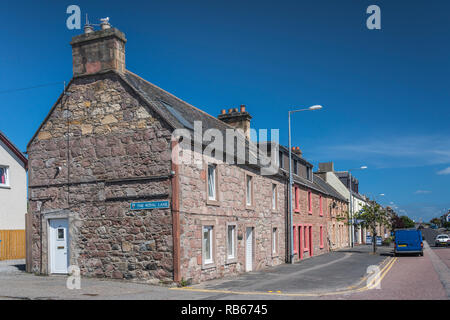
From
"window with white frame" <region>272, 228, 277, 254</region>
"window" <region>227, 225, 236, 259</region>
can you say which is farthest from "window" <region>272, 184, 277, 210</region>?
"window" <region>227, 225, 236, 259</region>

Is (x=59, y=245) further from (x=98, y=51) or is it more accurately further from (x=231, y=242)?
(x=98, y=51)

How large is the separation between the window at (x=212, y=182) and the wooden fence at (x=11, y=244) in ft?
52.6

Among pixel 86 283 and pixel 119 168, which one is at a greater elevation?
pixel 119 168

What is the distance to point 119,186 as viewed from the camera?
16.2m

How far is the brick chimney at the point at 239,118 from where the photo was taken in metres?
28.6

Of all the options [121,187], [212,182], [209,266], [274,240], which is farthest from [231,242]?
[274,240]

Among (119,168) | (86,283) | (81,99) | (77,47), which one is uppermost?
(77,47)

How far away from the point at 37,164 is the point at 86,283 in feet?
18.5

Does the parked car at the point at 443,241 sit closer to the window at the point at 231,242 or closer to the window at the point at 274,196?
the window at the point at 274,196

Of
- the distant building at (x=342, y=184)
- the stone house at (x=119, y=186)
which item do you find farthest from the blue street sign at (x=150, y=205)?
the distant building at (x=342, y=184)

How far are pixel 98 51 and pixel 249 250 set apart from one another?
11027 millimetres
